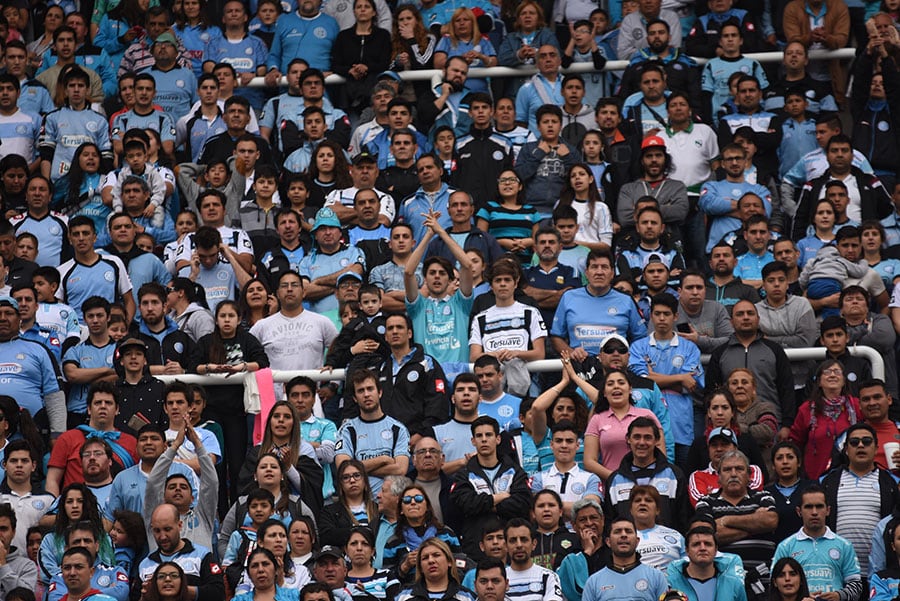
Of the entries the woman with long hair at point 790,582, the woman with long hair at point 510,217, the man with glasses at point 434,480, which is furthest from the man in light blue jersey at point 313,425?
the woman with long hair at point 790,582

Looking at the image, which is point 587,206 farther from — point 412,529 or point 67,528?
point 67,528

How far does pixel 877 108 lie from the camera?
18.7m

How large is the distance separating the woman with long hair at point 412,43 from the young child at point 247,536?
6.70 metres

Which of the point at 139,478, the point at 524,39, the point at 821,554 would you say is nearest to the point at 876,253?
the point at 821,554

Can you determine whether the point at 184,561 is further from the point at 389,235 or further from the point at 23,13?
the point at 23,13

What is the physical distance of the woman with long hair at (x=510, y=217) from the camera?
56.3ft

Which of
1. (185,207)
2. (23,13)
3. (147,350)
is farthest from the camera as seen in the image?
(23,13)

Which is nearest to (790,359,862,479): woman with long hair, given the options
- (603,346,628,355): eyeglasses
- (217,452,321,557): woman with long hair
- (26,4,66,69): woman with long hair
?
(603,346,628,355): eyeglasses

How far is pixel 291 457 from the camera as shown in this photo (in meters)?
14.2

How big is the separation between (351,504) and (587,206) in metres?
4.44

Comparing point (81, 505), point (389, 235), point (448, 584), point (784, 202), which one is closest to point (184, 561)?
point (81, 505)

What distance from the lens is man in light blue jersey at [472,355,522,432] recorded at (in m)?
15.0

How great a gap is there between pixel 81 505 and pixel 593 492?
12.5 ft

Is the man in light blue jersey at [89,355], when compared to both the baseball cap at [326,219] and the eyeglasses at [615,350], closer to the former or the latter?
the baseball cap at [326,219]
